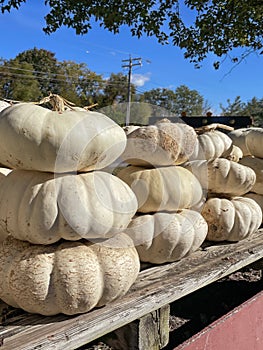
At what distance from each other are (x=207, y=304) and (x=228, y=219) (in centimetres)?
75

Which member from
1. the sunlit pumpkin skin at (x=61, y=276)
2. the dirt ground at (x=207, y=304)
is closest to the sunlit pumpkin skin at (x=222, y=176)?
the dirt ground at (x=207, y=304)

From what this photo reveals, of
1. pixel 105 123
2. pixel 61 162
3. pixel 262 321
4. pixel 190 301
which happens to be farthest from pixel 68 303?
pixel 190 301

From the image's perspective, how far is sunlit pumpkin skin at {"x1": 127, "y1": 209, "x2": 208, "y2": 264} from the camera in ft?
5.08

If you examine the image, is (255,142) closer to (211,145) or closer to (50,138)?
(211,145)

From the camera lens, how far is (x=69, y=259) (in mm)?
1150

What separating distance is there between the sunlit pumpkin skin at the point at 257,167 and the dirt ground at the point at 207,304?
0.48m

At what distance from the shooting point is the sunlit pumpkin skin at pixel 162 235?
5.08 feet

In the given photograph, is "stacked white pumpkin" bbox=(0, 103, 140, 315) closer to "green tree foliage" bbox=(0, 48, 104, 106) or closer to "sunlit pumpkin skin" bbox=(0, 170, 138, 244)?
"sunlit pumpkin skin" bbox=(0, 170, 138, 244)

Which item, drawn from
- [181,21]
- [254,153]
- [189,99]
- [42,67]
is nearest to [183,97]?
[189,99]

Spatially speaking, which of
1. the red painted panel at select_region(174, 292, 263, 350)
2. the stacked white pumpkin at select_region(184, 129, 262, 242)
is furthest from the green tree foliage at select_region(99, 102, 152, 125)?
the red painted panel at select_region(174, 292, 263, 350)

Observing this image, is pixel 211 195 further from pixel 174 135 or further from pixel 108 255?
pixel 108 255

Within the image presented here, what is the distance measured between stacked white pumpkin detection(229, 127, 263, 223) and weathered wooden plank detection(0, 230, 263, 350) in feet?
2.02

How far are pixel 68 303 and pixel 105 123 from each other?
541mm

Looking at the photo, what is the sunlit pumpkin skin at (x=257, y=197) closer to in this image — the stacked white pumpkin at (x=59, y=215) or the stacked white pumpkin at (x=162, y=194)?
the stacked white pumpkin at (x=162, y=194)
